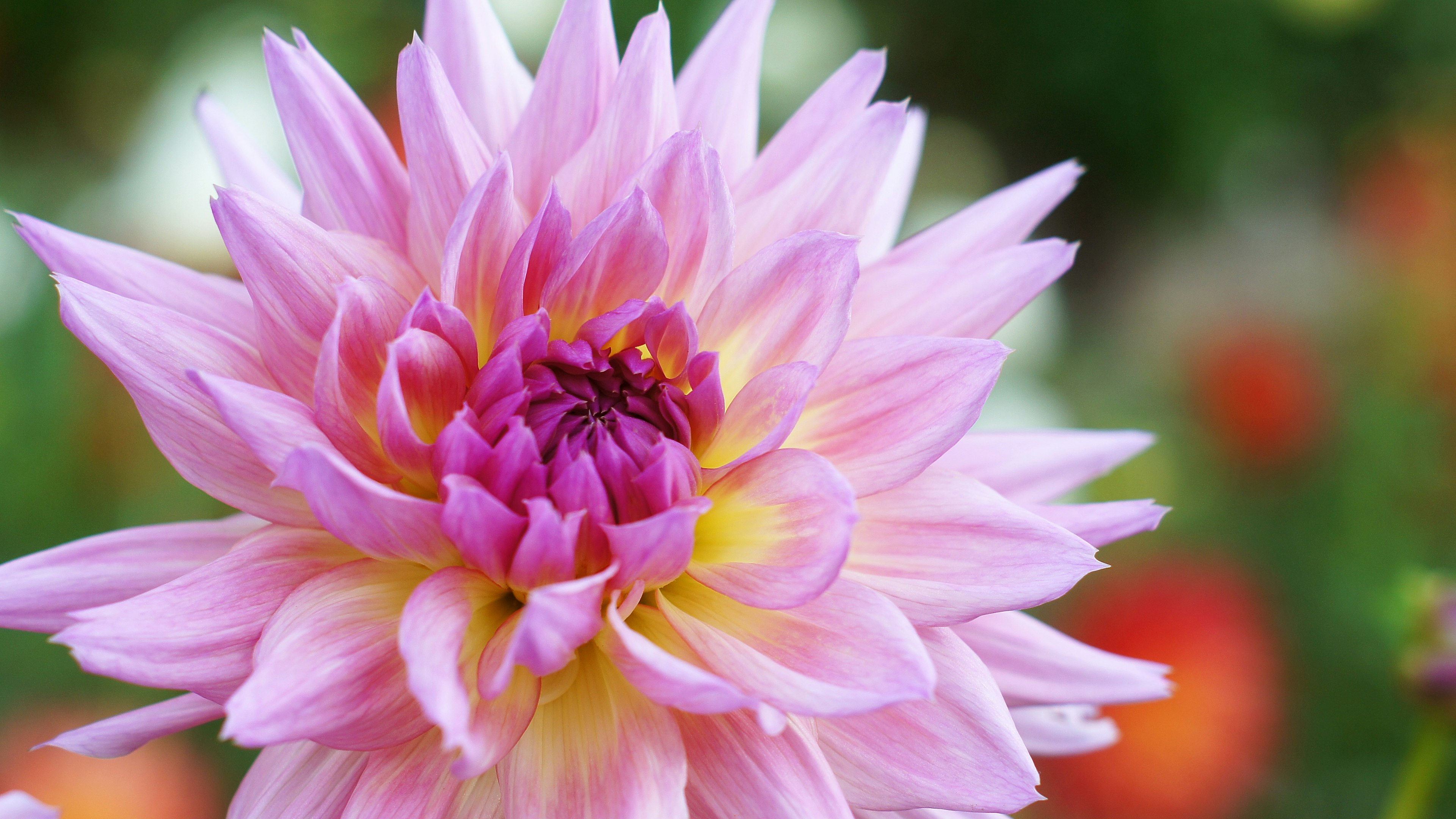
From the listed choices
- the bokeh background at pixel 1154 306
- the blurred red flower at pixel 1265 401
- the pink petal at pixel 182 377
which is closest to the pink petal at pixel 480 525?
the pink petal at pixel 182 377

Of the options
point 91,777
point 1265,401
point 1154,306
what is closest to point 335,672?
point 91,777

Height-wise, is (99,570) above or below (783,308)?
below

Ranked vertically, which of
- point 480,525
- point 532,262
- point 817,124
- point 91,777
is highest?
point 817,124

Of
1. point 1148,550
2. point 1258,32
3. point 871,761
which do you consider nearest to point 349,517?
point 871,761

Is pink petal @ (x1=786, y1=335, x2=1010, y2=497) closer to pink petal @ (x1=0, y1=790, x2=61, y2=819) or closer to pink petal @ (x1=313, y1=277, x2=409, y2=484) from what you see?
pink petal @ (x1=313, y1=277, x2=409, y2=484)

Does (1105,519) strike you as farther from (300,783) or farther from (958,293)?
(300,783)

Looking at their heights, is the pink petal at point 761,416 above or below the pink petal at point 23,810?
above

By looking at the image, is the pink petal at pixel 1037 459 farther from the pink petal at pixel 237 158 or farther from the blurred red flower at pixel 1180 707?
the blurred red flower at pixel 1180 707
